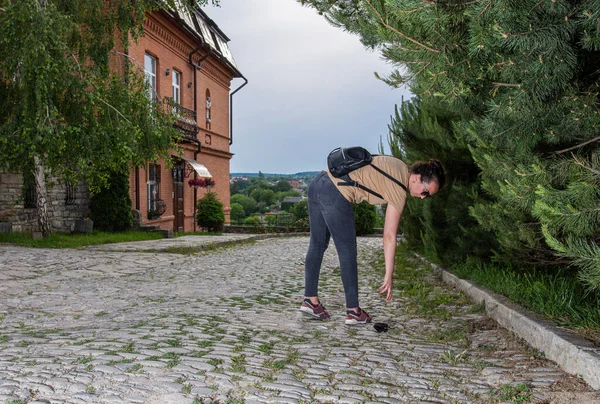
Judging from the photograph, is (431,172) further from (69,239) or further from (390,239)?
(69,239)

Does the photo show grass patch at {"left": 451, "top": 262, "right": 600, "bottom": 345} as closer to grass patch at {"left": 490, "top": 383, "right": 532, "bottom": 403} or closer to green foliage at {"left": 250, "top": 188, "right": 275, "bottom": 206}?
grass patch at {"left": 490, "top": 383, "right": 532, "bottom": 403}

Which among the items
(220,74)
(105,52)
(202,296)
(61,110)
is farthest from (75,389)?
(220,74)

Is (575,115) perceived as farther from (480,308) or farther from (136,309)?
(136,309)

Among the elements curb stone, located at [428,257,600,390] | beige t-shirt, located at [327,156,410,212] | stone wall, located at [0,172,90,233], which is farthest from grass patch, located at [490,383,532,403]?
stone wall, located at [0,172,90,233]

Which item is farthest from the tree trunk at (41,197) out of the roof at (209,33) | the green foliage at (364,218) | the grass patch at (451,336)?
the grass patch at (451,336)

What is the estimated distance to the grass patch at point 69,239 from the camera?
1268 cm

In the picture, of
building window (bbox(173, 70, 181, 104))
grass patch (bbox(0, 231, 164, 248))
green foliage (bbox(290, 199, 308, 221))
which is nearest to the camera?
grass patch (bbox(0, 231, 164, 248))

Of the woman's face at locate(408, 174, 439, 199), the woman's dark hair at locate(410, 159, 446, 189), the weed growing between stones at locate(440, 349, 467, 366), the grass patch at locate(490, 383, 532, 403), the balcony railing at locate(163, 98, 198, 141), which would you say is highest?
the balcony railing at locate(163, 98, 198, 141)

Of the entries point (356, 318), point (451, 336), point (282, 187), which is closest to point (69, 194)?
point (356, 318)

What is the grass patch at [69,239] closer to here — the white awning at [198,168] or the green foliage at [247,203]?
the white awning at [198,168]

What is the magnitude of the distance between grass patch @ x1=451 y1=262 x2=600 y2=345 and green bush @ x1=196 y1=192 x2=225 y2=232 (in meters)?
17.3

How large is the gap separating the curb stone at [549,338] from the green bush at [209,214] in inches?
719

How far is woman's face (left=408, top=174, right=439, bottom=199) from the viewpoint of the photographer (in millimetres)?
4348

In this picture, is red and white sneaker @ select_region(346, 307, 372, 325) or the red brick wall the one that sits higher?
the red brick wall
